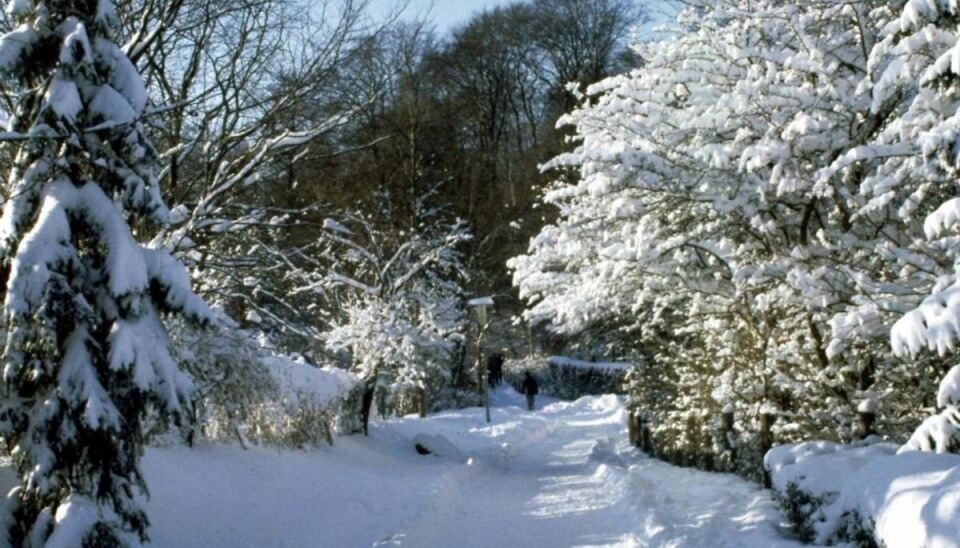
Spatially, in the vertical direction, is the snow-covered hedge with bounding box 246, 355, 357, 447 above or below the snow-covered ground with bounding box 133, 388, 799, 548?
above

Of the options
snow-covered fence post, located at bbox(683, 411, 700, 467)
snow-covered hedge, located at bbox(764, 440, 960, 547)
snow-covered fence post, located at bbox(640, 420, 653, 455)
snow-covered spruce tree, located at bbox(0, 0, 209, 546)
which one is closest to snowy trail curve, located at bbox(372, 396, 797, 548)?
snow-covered fence post, located at bbox(640, 420, 653, 455)

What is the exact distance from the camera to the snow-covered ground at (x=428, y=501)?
9.32m

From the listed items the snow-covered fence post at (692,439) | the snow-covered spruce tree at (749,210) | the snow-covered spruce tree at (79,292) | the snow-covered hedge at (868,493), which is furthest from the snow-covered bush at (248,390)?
the snow-covered hedge at (868,493)

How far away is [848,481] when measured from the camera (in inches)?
290

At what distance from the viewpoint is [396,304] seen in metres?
25.4

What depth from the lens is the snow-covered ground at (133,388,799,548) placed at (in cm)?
932

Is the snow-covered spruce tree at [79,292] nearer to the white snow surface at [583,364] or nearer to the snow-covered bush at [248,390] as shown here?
the snow-covered bush at [248,390]

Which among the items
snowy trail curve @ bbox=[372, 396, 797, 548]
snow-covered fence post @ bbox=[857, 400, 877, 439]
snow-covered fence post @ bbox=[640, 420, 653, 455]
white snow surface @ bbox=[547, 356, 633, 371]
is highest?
white snow surface @ bbox=[547, 356, 633, 371]

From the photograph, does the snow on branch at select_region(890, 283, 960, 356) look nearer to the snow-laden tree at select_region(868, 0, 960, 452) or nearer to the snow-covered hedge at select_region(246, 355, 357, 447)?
the snow-laden tree at select_region(868, 0, 960, 452)

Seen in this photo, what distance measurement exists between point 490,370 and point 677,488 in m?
28.8

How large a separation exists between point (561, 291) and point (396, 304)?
1233cm

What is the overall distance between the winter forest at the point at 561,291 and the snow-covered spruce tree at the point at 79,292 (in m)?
0.02

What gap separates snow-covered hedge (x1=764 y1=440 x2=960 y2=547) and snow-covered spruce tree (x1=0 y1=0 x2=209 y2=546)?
16.1ft

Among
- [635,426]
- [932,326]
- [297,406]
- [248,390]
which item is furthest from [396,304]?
[932,326]
